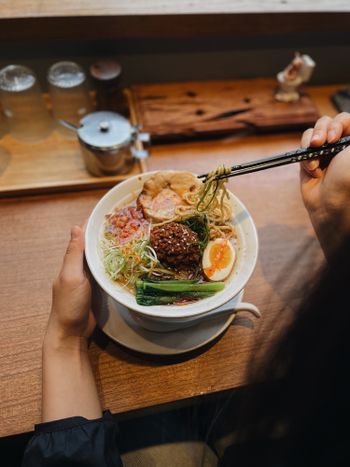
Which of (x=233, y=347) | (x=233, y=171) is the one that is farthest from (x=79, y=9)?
(x=233, y=347)

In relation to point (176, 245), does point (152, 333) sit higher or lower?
lower

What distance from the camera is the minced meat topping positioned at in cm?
134

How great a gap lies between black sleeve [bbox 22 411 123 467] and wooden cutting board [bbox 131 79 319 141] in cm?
148

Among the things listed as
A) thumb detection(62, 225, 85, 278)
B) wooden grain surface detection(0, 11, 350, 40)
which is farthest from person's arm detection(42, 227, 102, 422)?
wooden grain surface detection(0, 11, 350, 40)

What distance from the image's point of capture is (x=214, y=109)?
88.0 inches

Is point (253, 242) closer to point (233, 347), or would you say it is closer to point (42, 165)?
point (233, 347)

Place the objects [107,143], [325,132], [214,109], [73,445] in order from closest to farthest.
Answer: [73,445]
[325,132]
[107,143]
[214,109]

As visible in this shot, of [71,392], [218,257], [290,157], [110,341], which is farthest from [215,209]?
[71,392]

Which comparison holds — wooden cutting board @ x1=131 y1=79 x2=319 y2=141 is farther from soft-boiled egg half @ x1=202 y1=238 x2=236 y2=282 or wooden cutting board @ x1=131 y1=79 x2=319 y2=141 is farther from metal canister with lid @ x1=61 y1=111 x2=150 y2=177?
soft-boiled egg half @ x1=202 y1=238 x2=236 y2=282

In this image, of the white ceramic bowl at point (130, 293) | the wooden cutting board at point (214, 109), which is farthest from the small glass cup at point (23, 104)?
the white ceramic bowl at point (130, 293)

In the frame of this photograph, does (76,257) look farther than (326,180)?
No

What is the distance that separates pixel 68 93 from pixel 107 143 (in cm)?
50

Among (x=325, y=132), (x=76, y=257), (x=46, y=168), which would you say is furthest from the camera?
(x=46, y=168)

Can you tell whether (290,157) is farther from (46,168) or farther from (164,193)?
(46,168)
